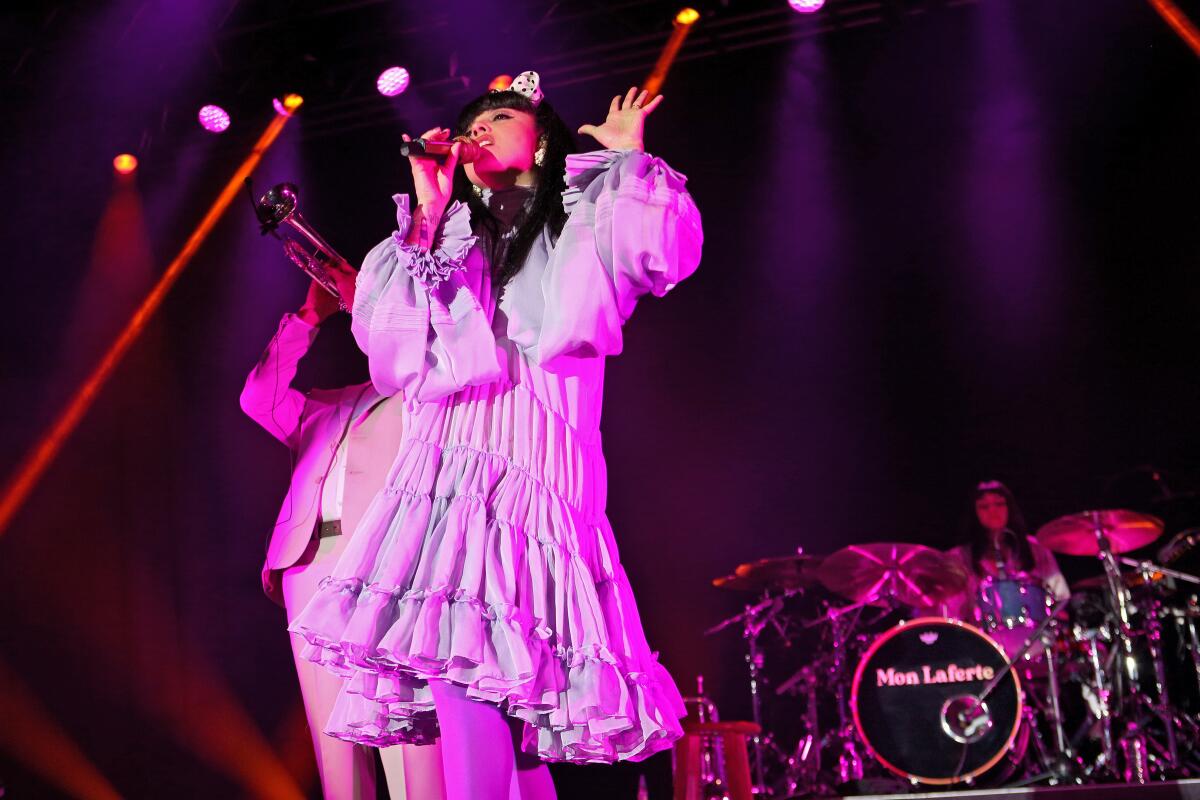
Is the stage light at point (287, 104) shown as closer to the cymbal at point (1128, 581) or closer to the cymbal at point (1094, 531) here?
the cymbal at point (1094, 531)

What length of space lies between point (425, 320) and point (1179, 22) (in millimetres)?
5559

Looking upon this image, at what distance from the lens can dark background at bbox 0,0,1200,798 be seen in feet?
18.5

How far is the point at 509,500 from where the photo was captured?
1600 mm

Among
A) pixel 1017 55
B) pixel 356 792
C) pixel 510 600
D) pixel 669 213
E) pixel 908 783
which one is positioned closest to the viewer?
pixel 510 600

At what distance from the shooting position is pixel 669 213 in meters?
1.67

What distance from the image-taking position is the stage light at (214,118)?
20.0ft

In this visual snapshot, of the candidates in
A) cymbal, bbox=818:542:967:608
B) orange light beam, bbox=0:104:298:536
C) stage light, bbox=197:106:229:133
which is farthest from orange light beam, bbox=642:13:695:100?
cymbal, bbox=818:542:967:608

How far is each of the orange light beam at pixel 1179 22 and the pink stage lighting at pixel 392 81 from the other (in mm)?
4016

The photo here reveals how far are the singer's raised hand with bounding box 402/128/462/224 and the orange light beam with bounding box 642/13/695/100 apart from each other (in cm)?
426

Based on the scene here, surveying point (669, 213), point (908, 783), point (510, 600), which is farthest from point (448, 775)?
point (908, 783)

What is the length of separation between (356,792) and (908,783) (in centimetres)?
358

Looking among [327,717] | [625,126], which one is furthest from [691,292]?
[625,126]

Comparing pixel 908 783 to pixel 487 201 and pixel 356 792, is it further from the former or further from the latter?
pixel 487 201

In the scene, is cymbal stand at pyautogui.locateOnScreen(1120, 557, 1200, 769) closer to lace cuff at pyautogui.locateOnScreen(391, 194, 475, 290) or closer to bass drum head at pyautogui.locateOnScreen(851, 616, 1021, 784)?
bass drum head at pyautogui.locateOnScreen(851, 616, 1021, 784)
